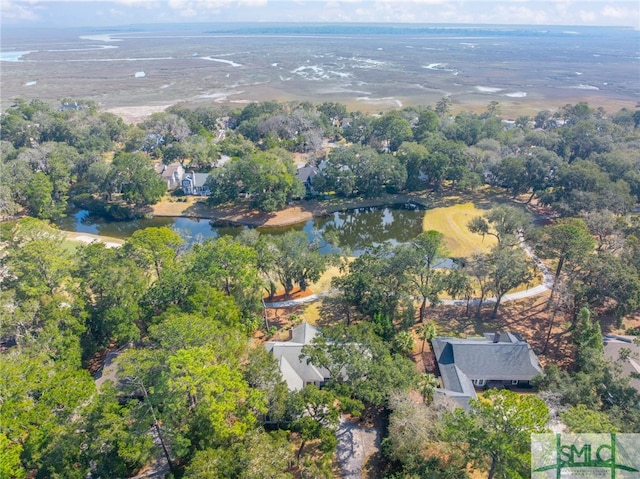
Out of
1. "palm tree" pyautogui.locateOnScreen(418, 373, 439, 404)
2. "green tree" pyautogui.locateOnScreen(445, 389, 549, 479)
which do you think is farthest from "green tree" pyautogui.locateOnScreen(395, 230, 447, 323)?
"green tree" pyautogui.locateOnScreen(445, 389, 549, 479)

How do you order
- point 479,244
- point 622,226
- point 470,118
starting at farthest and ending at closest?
point 470,118
point 479,244
point 622,226

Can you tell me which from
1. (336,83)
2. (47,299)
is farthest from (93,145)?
(336,83)

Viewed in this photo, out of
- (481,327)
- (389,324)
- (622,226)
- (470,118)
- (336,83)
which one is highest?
(336,83)

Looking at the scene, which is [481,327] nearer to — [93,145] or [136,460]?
[136,460]

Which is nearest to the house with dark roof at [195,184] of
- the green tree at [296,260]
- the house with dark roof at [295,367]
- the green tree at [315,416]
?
the green tree at [296,260]

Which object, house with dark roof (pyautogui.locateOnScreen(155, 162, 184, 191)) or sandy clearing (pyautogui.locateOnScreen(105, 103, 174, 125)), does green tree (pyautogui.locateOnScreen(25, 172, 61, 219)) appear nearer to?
house with dark roof (pyautogui.locateOnScreen(155, 162, 184, 191))

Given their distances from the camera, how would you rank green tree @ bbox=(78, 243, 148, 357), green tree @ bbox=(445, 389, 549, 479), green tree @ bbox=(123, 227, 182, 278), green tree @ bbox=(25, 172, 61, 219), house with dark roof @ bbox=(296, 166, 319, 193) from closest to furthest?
green tree @ bbox=(445, 389, 549, 479), green tree @ bbox=(78, 243, 148, 357), green tree @ bbox=(123, 227, 182, 278), green tree @ bbox=(25, 172, 61, 219), house with dark roof @ bbox=(296, 166, 319, 193)

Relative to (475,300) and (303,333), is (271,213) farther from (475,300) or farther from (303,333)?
(475,300)
